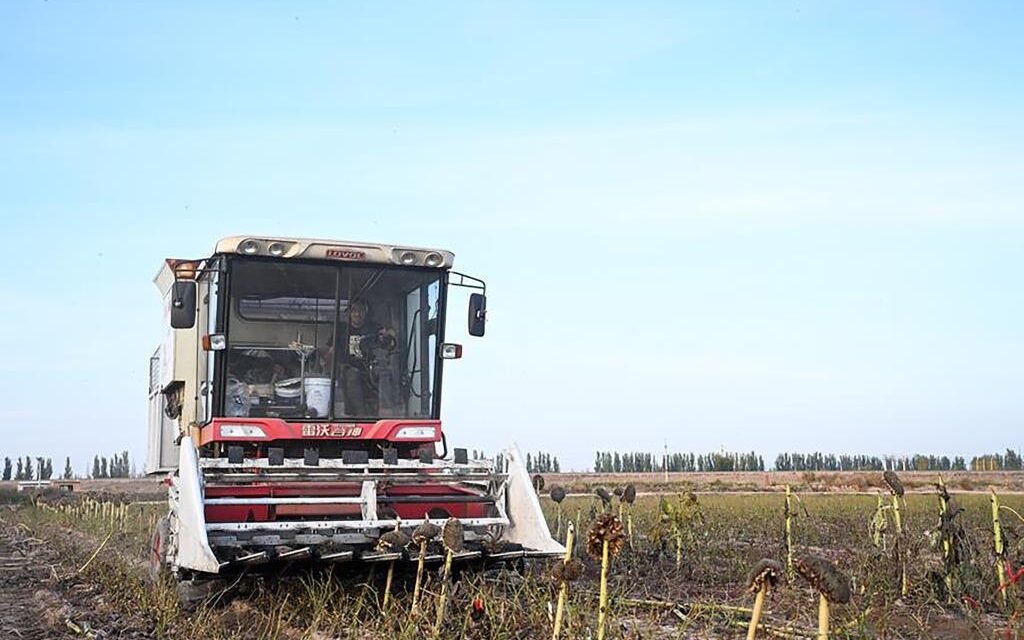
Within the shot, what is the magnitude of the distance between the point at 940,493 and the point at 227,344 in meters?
5.61

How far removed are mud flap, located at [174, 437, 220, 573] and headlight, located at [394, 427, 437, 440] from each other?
211 centimetres

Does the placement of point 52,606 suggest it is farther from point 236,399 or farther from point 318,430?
point 318,430

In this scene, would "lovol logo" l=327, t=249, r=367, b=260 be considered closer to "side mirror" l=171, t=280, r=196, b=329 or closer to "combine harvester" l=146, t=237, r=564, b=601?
"combine harvester" l=146, t=237, r=564, b=601

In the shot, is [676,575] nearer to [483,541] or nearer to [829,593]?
[483,541]

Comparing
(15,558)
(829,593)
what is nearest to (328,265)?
(829,593)

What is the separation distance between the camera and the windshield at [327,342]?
9453mm

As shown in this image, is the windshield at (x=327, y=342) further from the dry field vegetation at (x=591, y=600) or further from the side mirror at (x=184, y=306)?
the dry field vegetation at (x=591, y=600)

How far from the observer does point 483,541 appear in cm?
782

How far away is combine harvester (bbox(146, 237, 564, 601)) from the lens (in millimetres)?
8055

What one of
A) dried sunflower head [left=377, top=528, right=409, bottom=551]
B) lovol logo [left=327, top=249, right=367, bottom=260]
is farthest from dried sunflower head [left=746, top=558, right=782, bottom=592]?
lovol logo [left=327, top=249, right=367, bottom=260]

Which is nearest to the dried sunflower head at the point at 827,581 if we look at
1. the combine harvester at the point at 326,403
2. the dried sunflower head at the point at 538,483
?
the combine harvester at the point at 326,403

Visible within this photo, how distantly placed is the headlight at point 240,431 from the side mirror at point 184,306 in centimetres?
88

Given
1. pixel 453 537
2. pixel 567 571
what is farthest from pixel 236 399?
pixel 567 571

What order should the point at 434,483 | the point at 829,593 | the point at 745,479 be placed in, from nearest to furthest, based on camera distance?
the point at 829,593 < the point at 434,483 < the point at 745,479
